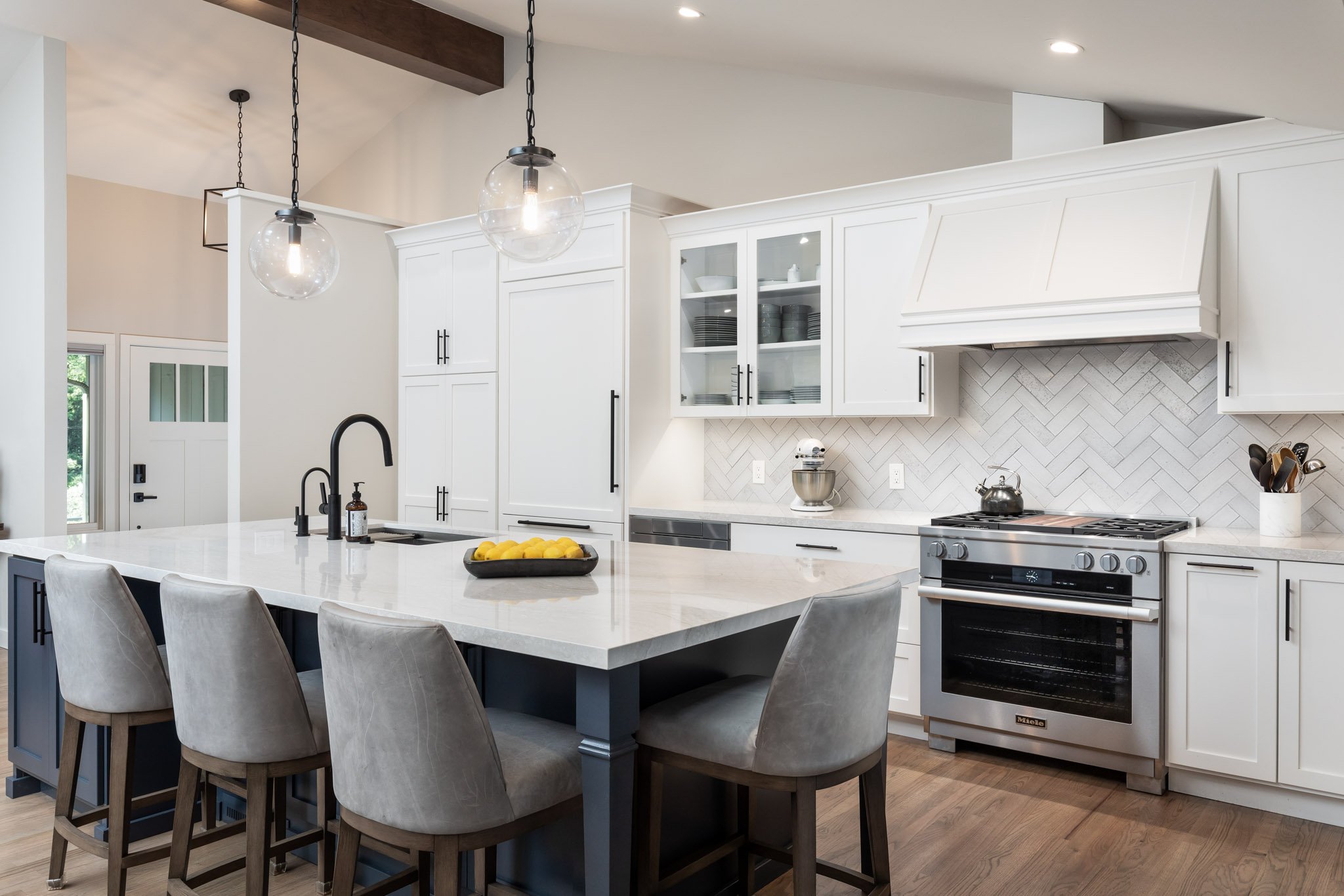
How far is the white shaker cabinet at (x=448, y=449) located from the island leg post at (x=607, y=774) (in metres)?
3.64

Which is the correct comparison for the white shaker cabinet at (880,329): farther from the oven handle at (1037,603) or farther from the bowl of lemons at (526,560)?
the bowl of lemons at (526,560)

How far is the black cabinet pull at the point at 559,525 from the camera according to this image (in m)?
4.82

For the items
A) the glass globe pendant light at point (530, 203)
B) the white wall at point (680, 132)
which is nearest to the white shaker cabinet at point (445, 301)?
the white wall at point (680, 132)

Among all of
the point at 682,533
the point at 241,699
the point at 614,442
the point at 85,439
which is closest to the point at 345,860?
the point at 241,699

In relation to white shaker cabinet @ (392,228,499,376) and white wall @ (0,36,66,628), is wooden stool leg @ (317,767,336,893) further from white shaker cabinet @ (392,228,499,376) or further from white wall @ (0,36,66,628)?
white wall @ (0,36,66,628)

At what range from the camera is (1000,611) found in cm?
359

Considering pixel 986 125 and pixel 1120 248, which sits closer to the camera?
pixel 1120 248

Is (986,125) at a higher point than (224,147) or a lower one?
lower

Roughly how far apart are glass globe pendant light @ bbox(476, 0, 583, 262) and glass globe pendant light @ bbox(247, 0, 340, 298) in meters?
0.90

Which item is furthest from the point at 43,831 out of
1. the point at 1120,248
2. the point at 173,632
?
the point at 1120,248

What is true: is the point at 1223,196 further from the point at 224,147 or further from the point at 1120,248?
the point at 224,147

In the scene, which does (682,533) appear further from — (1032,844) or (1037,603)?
(1032,844)

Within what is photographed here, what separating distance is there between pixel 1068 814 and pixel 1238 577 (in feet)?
3.09

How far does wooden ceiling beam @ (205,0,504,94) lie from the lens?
15.7 ft
